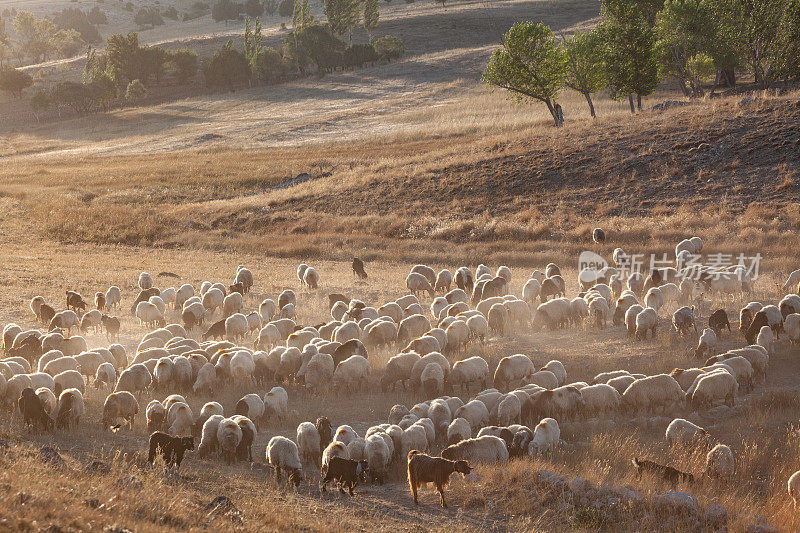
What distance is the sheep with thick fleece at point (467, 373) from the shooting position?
15.5 m

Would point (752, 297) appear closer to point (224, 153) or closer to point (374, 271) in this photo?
point (374, 271)

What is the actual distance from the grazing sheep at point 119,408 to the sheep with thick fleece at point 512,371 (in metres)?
7.65

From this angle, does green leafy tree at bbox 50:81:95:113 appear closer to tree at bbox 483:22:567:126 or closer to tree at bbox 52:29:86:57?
tree at bbox 483:22:567:126

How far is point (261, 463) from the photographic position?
12.0 meters

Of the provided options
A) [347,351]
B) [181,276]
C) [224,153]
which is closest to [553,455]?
[347,351]

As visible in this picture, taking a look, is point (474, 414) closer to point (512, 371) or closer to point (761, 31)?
point (512, 371)

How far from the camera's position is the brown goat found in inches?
409

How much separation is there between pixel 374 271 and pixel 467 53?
8535 centimetres

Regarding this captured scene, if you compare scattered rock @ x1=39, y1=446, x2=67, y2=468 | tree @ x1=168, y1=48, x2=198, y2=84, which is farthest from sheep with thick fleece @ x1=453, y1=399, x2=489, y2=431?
tree @ x1=168, y1=48, x2=198, y2=84

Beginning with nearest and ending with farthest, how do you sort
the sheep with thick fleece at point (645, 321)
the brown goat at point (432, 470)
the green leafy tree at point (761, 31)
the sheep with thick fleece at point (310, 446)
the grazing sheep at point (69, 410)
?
the brown goat at point (432, 470) < the sheep with thick fleece at point (310, 446) < the grazing sheep at point (69, 410) < the sheep with thick fleece at point (645, 321) < the green leafy tree at point (761, 31)

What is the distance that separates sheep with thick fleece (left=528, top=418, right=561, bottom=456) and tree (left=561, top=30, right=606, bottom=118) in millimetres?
49380

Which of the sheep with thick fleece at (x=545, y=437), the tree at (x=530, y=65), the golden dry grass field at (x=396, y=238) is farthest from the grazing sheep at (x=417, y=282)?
the tree at (x=530, y=65)

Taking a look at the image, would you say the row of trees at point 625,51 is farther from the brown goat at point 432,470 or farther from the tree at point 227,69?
the tree at point 227,69

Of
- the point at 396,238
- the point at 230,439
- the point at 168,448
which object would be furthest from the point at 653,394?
the point at 396,238
